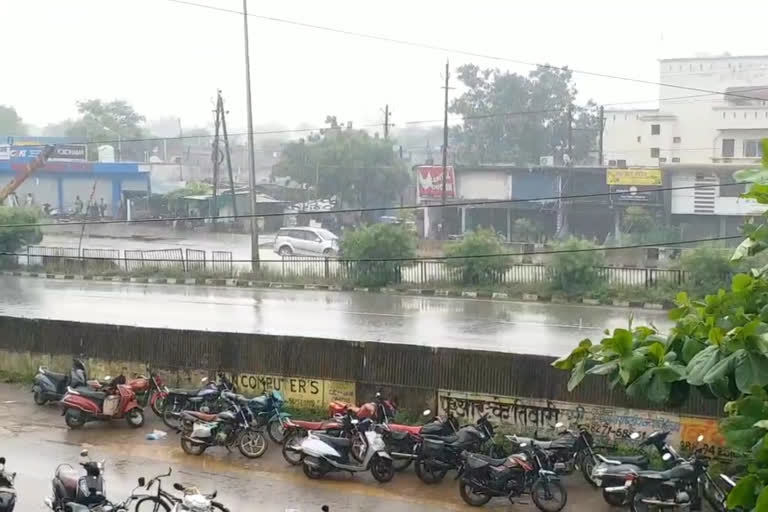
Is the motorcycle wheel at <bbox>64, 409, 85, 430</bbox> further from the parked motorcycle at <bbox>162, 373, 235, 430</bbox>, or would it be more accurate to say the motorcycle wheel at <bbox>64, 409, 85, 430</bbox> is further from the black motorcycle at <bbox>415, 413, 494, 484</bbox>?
the black motorcycle at <bbox>415, 413, 494, 484</bbox>

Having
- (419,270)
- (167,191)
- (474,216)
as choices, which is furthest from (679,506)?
(167,191)

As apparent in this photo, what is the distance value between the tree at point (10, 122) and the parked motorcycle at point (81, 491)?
85542 millimetres

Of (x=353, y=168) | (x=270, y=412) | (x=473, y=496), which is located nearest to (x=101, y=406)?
(x=270, y=412)

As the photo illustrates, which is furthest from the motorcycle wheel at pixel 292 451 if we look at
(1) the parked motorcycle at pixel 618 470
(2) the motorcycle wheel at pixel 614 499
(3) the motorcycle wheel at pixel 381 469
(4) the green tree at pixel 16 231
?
(4) the green tree at pixel 16 231

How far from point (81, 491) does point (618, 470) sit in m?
5.88

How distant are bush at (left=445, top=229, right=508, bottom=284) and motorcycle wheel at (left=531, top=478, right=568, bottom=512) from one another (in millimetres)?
16355

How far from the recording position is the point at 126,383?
587 inches

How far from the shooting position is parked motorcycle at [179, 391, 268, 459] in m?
12.2

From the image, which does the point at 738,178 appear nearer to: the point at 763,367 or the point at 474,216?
the point at 763,367

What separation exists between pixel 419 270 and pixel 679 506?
61.5 ft

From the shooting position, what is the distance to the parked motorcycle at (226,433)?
12.2 m

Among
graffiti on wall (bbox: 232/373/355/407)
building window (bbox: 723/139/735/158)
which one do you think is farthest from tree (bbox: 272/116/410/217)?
graffiti on wall (bbox: 232/373/355/407)

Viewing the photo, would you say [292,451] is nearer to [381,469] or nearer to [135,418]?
[381,469]

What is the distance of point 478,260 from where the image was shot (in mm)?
26594
